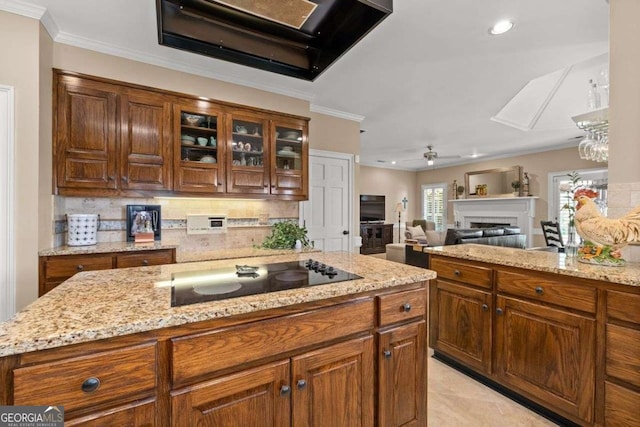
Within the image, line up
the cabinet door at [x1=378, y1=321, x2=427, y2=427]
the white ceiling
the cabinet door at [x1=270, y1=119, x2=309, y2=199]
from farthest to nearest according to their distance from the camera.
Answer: the cabinet door at [x1=270, y1=119, x2=309, y2=199] → the white ceiling → the cabinet door at [x1=378, y1=321, x2=427, y2=427]

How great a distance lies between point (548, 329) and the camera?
1812 mm

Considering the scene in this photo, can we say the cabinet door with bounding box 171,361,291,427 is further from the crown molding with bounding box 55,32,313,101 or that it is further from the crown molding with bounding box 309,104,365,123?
the crown molding with bounding box 309,104,365,123

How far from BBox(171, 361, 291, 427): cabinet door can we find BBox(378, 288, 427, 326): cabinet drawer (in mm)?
503

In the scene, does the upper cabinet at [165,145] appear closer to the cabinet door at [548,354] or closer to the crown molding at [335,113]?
the crown molding at [335,113]

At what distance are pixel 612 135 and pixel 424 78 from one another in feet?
6.12

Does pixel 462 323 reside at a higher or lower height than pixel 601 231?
lower

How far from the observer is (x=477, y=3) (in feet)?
7.06

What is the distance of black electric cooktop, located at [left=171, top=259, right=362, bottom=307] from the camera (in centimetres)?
115

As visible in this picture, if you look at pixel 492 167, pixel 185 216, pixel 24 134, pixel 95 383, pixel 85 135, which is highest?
pixel 492 167

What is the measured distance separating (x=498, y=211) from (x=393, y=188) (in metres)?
3.10

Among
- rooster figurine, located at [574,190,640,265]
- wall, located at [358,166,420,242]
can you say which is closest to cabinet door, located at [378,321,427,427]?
rooster figurine, located at [574,190,640,265]

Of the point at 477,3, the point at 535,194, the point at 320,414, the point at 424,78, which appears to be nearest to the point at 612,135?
the point at 477,3

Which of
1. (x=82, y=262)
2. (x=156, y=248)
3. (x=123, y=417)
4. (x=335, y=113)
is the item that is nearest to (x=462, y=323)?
(x=123, y=417)

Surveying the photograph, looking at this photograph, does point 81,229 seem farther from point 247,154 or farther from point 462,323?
point 462,323
